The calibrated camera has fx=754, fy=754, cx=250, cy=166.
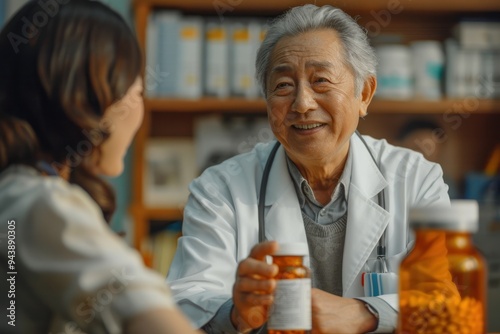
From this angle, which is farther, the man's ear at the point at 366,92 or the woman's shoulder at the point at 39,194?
the man's ear at the point at 366,92

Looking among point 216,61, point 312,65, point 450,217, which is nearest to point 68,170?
point 450,217

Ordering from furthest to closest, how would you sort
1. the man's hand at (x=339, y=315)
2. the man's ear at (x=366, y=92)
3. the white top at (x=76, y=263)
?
the man's ear at (x=366, y=92), the man's hand at (x=339, y=315), the white top at (x=76, y=263)

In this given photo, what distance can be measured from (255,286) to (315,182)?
2.44 feet

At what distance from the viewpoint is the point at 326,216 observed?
176 centimetres

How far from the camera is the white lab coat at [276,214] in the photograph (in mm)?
1606

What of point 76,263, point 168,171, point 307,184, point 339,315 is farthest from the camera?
point 168,171

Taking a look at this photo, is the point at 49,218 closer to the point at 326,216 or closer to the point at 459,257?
the point at 459,257

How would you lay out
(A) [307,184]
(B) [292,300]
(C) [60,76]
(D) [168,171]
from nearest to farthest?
(C) [60,76] < (B) [292,300] < (A) [307,184] < (D) [168,171]

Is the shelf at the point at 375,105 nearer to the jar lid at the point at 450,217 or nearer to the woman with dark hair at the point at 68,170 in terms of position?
the woman with dark hair at the point at 68,170

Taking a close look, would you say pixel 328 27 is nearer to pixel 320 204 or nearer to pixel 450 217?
pixel 320 204

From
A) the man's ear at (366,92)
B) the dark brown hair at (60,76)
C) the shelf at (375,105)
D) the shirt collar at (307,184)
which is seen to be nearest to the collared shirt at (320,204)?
the shirt collar at (307,184)

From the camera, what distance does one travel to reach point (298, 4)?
2977 millimetres

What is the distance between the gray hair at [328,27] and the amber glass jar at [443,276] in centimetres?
82

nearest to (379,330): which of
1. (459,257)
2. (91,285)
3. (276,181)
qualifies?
(459,257)
